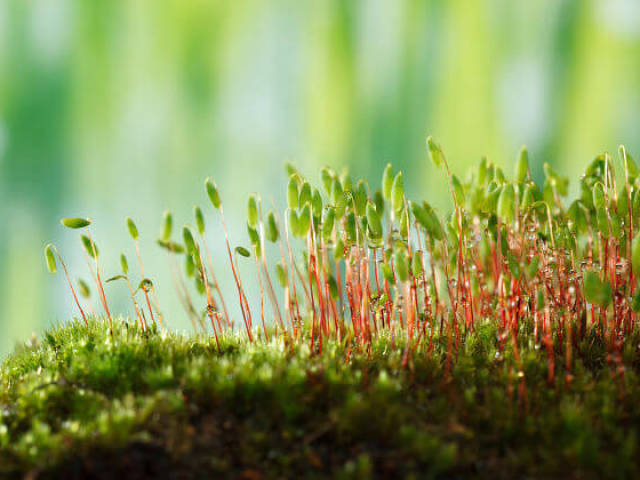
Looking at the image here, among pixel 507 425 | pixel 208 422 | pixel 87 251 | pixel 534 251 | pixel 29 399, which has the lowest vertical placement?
pixel 507 425

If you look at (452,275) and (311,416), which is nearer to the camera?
(311,416)

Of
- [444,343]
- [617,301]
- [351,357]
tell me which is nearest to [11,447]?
[351,357]

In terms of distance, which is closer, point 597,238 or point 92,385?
point 92,385

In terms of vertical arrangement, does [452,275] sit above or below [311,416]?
above

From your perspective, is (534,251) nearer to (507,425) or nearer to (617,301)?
(617,301)

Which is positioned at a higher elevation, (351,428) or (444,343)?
(444,343)

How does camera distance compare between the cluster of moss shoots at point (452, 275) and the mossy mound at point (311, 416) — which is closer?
the mossy mound at point (311, 416)
